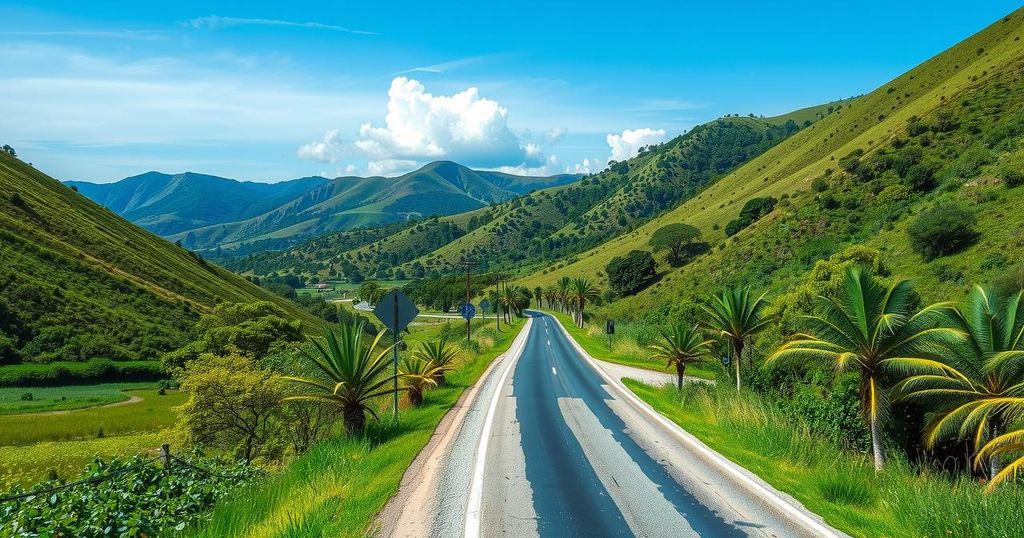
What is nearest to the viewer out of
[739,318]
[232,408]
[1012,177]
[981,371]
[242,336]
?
[981,371]

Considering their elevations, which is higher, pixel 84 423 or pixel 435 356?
pixel 435 356

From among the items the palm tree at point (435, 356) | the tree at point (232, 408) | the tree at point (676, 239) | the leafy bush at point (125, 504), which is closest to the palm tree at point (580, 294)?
the tree at point (676, 239)

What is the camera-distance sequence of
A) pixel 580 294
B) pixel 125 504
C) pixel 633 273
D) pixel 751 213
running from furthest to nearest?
1. pixel 633 273
2. pixel 751 213
3. pixel 580 294
4. pixel 125 504

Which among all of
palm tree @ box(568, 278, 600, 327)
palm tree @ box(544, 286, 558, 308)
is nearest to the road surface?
palm tree @ box(568, 278, 600, 327)

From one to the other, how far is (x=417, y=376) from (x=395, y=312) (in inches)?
125

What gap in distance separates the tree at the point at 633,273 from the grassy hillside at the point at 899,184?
→ 308cm

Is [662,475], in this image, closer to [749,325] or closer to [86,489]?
[86,489]

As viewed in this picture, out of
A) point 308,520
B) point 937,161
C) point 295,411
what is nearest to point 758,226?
point 937,161

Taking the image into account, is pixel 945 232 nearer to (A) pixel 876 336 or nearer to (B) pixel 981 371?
(B) pixel 981 371

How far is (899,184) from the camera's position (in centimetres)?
6372

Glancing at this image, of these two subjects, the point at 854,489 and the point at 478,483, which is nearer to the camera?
the point at 854,489

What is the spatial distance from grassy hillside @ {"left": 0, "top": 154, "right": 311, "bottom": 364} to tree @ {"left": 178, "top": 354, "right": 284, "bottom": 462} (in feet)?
139

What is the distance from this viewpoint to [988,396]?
13.2 m

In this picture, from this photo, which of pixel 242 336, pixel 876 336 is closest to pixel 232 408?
pixel 876 336
